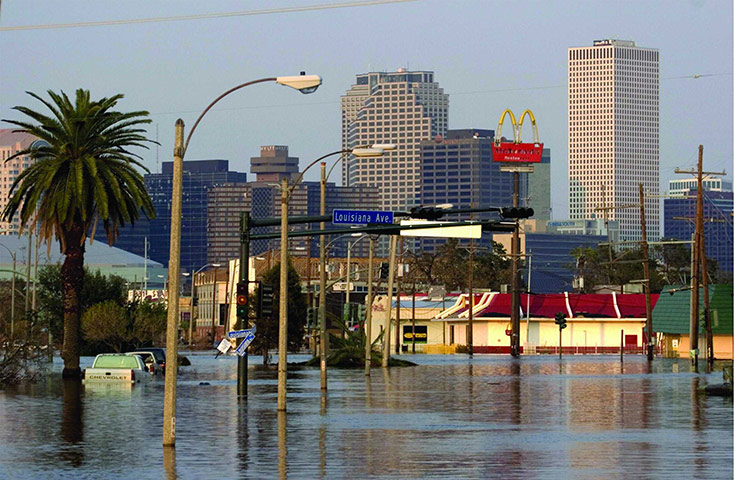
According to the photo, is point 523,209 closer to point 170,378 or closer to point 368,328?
point 170,378

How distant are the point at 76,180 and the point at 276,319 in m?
26.9

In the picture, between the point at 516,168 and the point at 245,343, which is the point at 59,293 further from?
the point at 516,168

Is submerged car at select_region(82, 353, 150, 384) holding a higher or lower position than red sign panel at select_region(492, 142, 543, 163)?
lower

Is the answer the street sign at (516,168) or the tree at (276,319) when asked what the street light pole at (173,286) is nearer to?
the tree at (276,319)

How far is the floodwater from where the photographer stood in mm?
22438

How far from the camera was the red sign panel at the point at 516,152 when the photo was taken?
131000 mm

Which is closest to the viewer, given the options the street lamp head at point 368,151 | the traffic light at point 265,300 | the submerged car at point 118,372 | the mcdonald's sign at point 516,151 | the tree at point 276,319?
the street lamp head at point 368,151

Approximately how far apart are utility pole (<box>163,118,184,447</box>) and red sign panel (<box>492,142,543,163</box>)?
4138 inches

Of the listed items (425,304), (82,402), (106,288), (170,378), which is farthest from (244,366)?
(425,304)

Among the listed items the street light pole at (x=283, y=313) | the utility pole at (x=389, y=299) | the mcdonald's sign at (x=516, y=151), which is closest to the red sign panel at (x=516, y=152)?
the mcdonald's sign at (x=516, y=151)

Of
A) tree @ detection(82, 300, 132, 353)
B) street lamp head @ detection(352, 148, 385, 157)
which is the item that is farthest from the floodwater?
tree @ detection(82, 300, 132, 353)

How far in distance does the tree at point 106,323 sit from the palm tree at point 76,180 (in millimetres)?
25063

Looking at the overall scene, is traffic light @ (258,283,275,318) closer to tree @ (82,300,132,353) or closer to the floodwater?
the floodwater

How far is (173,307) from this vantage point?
25.6m
